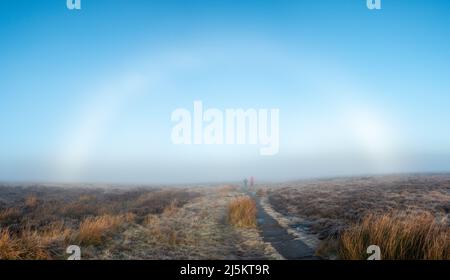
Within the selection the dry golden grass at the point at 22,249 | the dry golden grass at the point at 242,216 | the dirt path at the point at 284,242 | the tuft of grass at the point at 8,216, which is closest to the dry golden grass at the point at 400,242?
the dirt path at the point at 284,242

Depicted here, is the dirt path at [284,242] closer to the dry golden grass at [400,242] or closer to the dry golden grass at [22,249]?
the dry golden grass at [400,242]

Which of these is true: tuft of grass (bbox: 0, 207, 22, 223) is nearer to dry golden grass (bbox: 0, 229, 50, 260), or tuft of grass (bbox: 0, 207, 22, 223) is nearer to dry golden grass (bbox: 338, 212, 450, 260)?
dry golden grass (bbox: 0, 229, 50, 260)

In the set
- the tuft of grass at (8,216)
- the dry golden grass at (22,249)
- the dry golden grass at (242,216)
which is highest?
the dry golden grass at (22,249)

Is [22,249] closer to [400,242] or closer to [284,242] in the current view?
[284,242]

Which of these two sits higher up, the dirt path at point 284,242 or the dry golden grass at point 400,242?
the dry golden grass at point 400,242

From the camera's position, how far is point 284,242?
28.5 feet

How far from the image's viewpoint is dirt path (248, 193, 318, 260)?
7260 mm

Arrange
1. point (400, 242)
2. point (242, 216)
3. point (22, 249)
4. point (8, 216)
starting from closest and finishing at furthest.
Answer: point (400, 242) → point (22, 249) → point (8, 216) → point (242, 216)

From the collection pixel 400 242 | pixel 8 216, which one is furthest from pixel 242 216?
pixel 8 216

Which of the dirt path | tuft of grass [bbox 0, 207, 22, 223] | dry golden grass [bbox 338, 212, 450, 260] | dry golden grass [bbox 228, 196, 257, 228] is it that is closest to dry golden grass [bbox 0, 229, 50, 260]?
the dirt path

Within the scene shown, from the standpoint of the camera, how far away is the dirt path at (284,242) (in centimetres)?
726

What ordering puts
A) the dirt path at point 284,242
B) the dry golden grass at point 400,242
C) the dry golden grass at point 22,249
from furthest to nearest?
the dirt path at point 284,242
the dry golden grass at point 22,249
the dry golden grass at point 400,242
